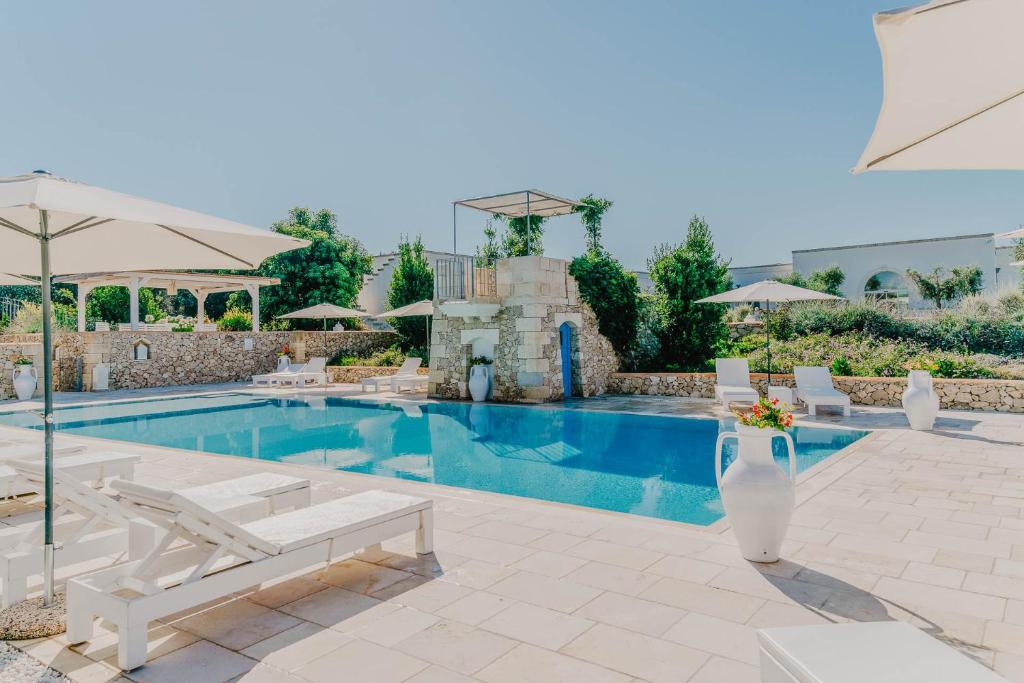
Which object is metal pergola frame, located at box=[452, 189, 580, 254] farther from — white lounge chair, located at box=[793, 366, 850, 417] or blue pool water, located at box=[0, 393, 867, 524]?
white lounge chair, located at box=[793, 366, 850, 417]

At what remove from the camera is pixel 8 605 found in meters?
3.46

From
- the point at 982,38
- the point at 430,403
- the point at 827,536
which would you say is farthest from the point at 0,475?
the point at 430,403

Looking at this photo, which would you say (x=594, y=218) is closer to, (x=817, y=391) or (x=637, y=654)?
(x=817, y=391)

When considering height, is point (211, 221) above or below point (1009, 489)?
above

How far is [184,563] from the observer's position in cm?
332

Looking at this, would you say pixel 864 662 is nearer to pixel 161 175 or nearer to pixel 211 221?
pixel 211 221

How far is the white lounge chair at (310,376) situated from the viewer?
18.3 meters

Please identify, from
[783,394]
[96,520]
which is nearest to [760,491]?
[96,520]

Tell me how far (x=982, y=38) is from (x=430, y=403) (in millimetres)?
13495

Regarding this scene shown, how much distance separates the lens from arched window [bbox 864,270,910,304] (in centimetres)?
3198

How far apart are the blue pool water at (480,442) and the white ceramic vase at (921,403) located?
0.89 meters

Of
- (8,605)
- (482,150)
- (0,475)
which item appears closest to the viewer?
(8,605)

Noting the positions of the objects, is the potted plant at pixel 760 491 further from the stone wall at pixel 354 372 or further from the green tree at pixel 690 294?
the stone wall at pixel 354 372

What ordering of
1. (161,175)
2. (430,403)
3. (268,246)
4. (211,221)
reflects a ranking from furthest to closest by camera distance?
(161,175) < (430,403) < (268,246) < (211,221)
